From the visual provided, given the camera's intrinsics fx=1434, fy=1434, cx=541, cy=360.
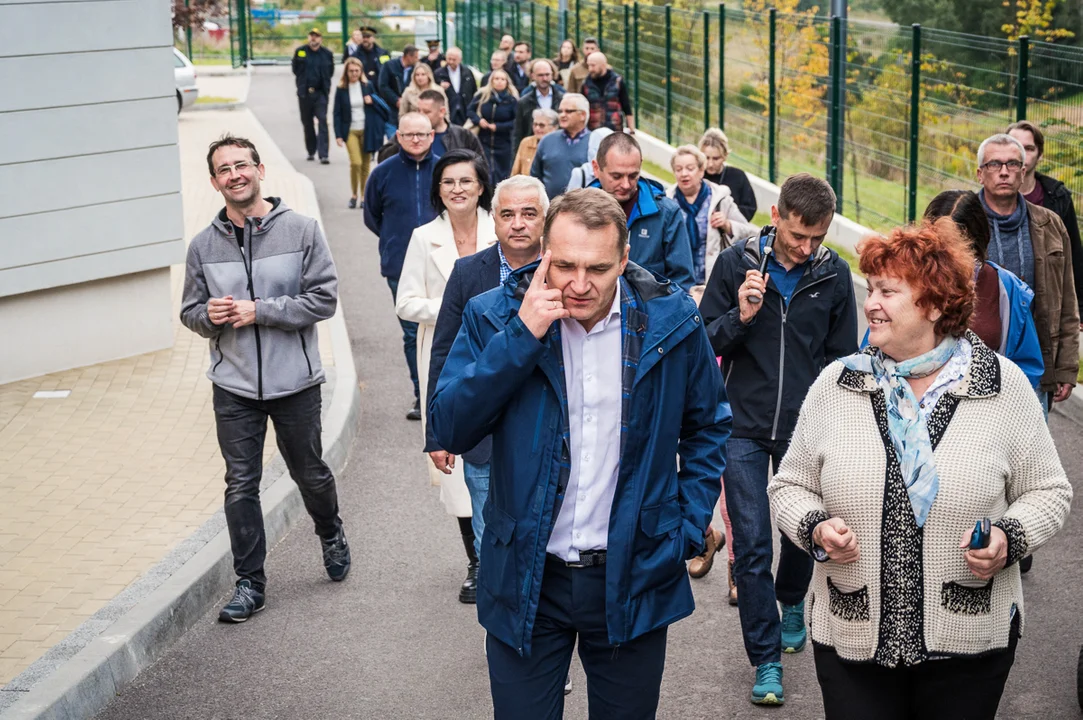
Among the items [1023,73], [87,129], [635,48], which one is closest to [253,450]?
[87,129]

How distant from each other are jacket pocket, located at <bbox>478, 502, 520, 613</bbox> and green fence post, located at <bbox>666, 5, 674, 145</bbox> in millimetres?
→ 20546

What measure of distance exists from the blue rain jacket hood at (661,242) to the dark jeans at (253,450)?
169cm

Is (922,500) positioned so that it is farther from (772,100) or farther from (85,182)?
(772,100)

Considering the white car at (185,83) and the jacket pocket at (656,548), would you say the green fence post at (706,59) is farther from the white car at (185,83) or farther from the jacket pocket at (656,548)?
the jacket pocket at (656,548)

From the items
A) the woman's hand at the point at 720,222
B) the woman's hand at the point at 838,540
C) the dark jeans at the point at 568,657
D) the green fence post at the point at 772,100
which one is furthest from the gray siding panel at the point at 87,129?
the green fence post at the point at 772,100

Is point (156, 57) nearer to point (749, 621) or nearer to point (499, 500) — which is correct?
point (749, 621)

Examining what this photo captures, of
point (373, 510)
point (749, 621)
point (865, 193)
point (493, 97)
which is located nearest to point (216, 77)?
point (493, 97)

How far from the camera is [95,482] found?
846cm

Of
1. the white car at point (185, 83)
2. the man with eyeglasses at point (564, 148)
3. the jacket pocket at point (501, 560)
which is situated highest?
the white car at point (185, 83)

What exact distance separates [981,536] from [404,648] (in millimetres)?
3357

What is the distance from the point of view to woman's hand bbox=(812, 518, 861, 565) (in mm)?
3781

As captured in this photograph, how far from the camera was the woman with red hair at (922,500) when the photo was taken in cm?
379

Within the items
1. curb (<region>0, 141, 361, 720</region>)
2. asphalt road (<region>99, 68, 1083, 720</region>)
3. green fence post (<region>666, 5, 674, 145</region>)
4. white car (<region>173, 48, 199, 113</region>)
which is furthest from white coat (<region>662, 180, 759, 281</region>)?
white car (<region>173, 48, 199, 113</region>)

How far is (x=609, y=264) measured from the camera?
3.71 metres
